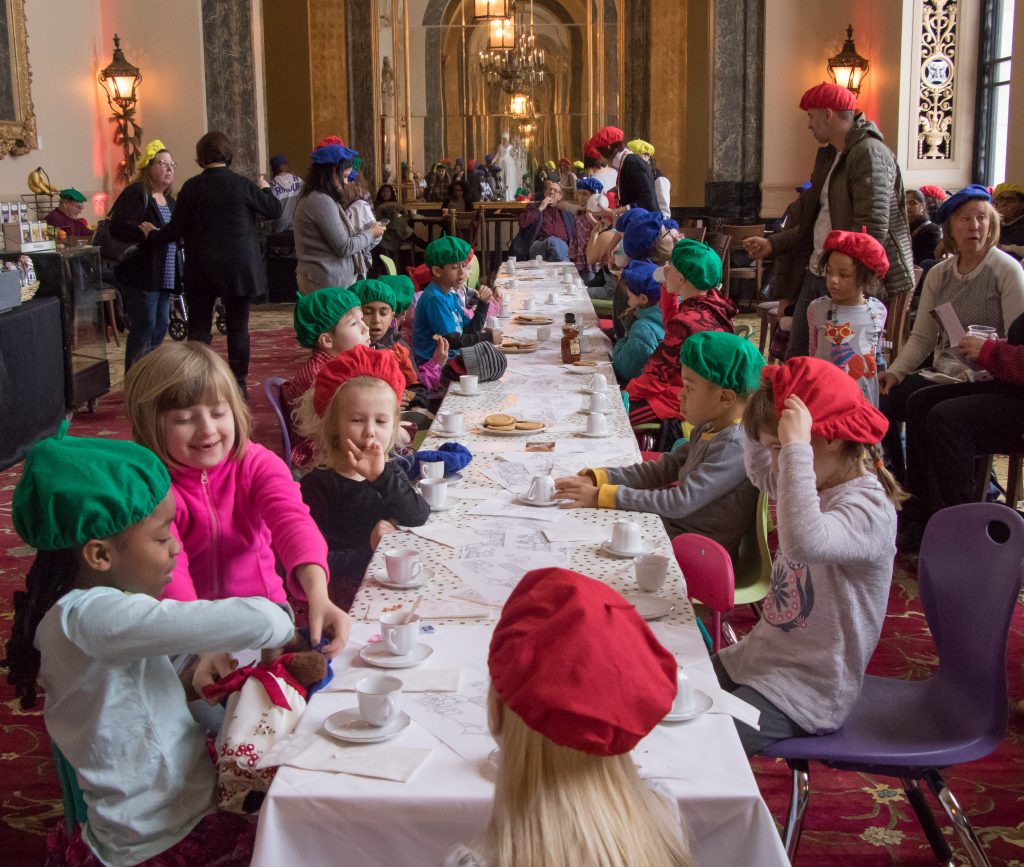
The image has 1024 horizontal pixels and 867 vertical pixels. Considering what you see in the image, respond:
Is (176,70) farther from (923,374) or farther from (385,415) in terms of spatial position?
(385,415)

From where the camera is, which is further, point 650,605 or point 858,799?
point 858,799

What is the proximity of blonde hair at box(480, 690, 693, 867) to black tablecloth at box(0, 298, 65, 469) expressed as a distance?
223 inches

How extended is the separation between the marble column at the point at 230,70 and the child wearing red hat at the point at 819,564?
11.0 m

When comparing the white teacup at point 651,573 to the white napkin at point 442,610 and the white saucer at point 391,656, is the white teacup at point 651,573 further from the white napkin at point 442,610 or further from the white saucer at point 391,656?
the white saucer at point 391,656

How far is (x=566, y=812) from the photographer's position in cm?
127

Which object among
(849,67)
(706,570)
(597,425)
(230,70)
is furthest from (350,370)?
(849,67)

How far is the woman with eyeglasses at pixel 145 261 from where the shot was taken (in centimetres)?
736

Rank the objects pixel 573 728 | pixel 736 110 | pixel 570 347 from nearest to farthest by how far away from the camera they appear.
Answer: pixel 573 728, pixel 570 347, pixel 736 110

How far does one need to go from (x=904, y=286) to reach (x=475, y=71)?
12974 mm

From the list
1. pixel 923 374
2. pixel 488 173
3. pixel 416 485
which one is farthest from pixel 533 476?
pixel 488 173

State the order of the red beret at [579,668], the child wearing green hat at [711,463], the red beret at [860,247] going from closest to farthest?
the red beret at [579,668], the child wearing green hat at [711,463], the red beret at [860,247]

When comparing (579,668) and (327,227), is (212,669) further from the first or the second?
(327,227)

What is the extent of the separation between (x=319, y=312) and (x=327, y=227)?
99.6 inches

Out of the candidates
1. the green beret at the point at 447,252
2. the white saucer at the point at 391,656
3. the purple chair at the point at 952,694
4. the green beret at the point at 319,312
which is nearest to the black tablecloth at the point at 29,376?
the green beret at the point at 447,252
